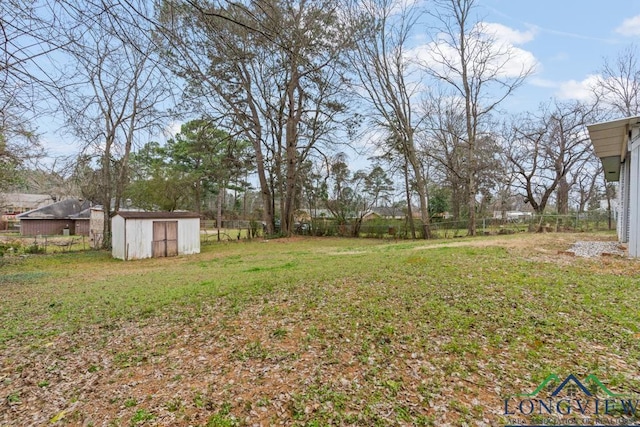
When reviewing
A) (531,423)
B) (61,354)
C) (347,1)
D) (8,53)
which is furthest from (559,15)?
(61,354)

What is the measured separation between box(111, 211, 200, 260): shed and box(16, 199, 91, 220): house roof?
1759 cm

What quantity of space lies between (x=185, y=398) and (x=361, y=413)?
1.18 m

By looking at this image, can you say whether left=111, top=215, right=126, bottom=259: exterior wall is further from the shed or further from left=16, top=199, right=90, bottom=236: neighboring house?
left=16, top=199, right=90, bottom=236: neighboring house

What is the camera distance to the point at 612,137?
6965 millimetres

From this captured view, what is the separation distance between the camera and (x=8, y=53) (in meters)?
2.26

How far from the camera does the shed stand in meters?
12.6

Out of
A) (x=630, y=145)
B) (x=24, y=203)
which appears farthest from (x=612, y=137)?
(x=24, y=203)

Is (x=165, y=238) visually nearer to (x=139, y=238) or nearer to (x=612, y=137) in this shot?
(x=139, y=238)

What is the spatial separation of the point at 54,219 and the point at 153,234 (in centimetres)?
2116

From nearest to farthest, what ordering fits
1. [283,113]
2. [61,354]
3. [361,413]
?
[361,413] < [61,354] < [283,113]

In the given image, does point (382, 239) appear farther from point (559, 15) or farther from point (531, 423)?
point (531, 423)

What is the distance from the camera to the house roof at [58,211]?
2638 centimetres

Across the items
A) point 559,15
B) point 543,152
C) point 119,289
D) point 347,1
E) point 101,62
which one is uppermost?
point 559,15

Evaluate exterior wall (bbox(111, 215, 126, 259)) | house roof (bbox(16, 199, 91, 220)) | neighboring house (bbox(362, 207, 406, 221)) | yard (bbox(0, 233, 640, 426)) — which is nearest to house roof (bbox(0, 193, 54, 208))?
house roof (bbox(16, 199, 91, 220))
